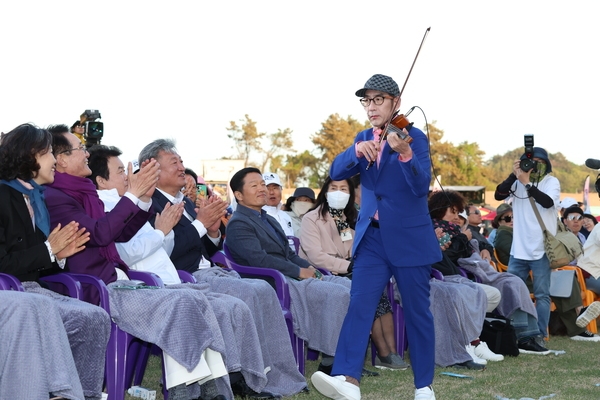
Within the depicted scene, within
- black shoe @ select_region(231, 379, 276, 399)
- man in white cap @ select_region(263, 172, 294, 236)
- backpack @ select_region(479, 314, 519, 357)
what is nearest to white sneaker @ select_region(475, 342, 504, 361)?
backpack @ select_region(479, 314, 519, 357)

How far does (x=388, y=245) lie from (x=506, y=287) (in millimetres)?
3447

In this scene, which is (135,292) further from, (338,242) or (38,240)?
(338,242)

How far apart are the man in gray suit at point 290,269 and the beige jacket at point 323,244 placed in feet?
2.24

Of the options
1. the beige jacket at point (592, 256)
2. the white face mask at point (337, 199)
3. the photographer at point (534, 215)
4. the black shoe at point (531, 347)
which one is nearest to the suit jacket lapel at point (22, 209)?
the white face mask at point (337, 199)

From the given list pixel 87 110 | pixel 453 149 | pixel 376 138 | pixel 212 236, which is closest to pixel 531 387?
pixel 376 138

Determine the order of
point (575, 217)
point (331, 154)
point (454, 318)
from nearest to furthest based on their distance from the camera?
point (454, 318) < point (575, 217) < point (331, 154)

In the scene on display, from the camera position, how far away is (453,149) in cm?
5147

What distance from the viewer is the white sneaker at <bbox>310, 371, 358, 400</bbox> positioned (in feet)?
15.4

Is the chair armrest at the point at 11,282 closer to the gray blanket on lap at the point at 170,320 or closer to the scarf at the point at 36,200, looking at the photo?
the scarf at the point at 36,200

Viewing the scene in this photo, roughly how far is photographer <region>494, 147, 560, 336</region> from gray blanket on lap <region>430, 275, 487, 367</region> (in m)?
1.21

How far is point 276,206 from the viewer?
27.4 ft

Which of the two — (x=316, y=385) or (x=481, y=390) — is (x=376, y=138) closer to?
(x=316, y=385)

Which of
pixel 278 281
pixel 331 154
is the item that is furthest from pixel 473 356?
pixel 331 154

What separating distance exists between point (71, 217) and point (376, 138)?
1803 millimetres
